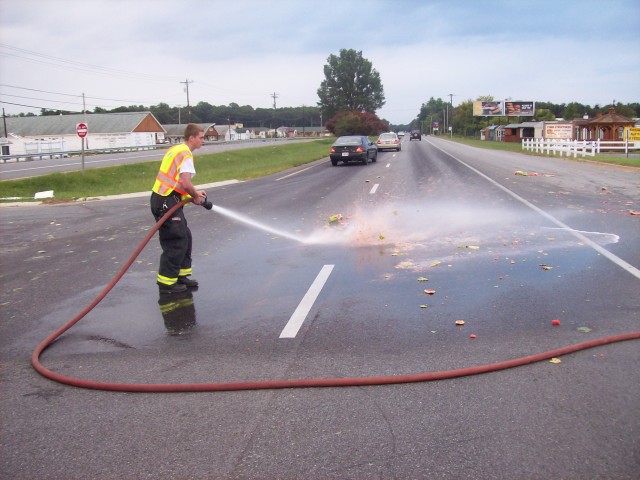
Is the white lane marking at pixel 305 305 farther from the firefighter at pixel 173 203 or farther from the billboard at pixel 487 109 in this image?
the billboard at pixel 487 109

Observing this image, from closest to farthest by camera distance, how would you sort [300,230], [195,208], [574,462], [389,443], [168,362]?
[574,462]
[389,443]
[168,362]
[300,230]
[195,208]

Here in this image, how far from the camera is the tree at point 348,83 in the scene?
132m

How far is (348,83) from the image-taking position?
435 feet

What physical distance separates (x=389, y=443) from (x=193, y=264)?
18.9 feet

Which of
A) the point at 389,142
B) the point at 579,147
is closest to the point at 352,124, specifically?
the point at 389,142

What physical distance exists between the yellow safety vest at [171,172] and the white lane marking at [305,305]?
78.2 inches

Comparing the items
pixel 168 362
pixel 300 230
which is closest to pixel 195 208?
pixel 300 230

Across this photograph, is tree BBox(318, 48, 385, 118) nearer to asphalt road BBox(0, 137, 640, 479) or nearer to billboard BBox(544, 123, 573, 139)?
billboard BBox(544, 123, 573, 139)

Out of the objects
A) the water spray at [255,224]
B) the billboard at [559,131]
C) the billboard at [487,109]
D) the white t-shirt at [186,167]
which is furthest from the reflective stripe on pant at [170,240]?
the billboard at [487,109]

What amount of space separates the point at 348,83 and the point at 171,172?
130672 millimetres

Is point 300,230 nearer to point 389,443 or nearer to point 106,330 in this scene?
point 106,330

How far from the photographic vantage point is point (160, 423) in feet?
12.3

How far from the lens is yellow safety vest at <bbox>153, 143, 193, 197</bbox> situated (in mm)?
6832

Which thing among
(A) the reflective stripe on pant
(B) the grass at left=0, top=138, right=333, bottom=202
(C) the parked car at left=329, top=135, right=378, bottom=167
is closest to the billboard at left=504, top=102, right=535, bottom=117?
(B) the grass at left=0, top=138, right=333, bottom=202
